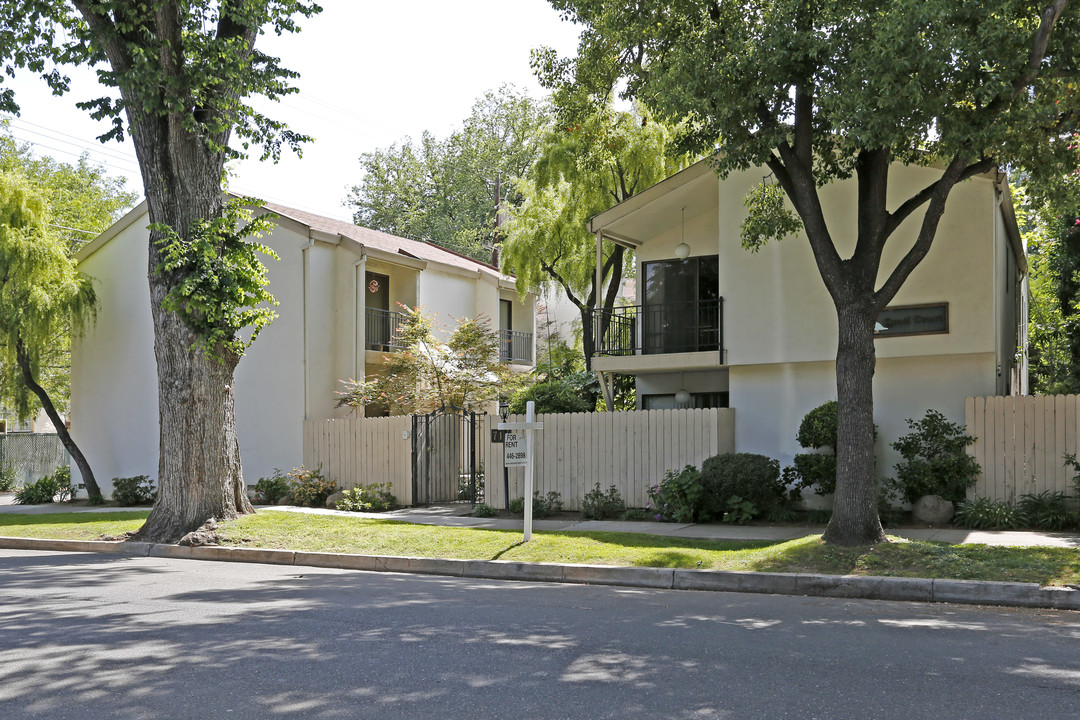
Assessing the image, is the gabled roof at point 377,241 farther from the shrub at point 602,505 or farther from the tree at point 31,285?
the shrub at point 602,505

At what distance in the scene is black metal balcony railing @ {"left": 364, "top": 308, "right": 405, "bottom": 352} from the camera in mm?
24466

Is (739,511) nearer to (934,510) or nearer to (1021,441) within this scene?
(934,510)

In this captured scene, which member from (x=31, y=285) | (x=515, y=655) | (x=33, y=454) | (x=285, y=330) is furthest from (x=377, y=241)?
(x=515, y=655)

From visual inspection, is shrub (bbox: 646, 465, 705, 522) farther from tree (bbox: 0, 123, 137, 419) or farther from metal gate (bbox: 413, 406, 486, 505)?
tree (bbox: 0, 123, 137, 419)

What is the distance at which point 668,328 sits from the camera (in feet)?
62.7

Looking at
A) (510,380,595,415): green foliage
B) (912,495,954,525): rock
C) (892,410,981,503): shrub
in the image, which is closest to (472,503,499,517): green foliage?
(510,380,595,415): green foliage

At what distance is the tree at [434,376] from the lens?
21.0 metres

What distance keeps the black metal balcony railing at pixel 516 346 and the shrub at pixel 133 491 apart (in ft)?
36.8

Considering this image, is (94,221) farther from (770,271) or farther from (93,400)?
(770,271)

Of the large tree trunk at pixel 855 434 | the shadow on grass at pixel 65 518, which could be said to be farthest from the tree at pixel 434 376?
the large tree trunk at pixel 855 434

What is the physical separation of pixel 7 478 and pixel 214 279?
20.6 meters

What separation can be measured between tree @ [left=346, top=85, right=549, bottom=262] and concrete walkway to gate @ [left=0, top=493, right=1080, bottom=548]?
27424 millimetres

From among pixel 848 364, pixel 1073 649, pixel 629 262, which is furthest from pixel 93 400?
pixel 1073 649

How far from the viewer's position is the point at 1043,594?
349 inches
